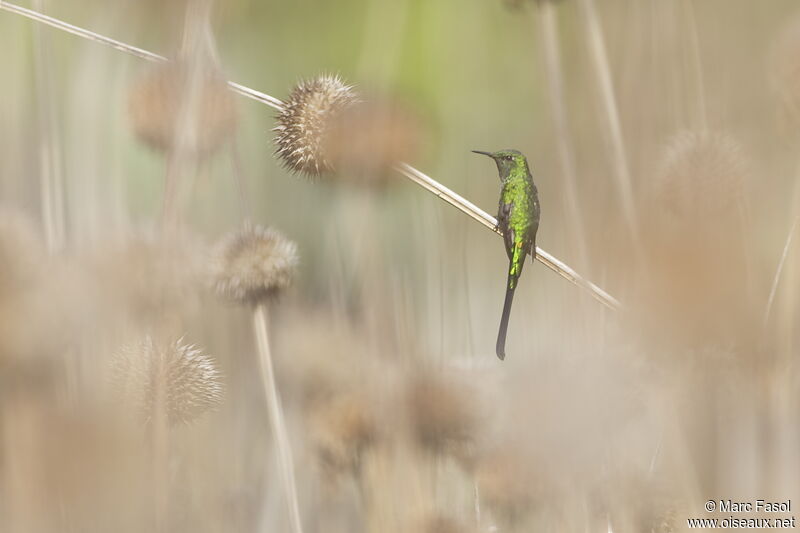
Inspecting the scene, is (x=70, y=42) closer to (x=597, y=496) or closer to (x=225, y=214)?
(x=225, y=214)

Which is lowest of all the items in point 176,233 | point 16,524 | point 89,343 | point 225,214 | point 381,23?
point 16,524

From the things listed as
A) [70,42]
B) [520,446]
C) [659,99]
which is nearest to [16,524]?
[520,446]

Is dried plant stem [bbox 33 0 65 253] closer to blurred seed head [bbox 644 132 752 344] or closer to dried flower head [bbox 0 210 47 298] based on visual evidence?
dried flower head [bbox 0 210 47 298]

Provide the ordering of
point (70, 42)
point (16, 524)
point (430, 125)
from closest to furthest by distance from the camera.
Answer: point (16, 524), point (430, 125), point (70, 42)

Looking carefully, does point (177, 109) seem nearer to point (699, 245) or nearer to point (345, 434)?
point (345, 434)

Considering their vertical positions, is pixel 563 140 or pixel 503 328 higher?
pixel 563 140

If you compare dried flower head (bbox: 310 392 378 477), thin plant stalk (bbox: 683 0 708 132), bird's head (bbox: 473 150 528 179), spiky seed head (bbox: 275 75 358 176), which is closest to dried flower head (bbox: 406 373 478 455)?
dried flower head (bbox: 310 392 378 477)

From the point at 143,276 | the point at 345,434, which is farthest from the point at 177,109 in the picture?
the point at 345,434

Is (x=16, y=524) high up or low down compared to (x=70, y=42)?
down
